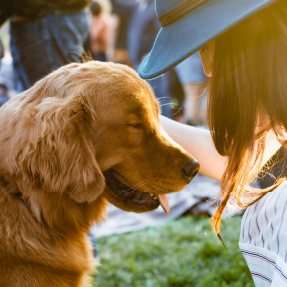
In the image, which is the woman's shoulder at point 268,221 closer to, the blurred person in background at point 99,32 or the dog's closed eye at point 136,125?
the dog's closed eye at point 136,125

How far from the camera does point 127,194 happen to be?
2148 millimetres

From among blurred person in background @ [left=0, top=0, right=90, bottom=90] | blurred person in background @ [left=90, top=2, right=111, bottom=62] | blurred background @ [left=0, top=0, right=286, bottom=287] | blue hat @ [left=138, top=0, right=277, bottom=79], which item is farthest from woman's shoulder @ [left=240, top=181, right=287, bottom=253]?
blurred person in background @ [left=90, top=2, right=111, bottom=62]

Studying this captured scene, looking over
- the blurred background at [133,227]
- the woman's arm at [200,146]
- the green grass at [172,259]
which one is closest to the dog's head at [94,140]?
the woman's arm at [200,146]

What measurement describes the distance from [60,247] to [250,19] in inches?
62.6

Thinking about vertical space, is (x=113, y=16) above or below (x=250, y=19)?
below

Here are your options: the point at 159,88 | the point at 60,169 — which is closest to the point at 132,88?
the point at 60,169

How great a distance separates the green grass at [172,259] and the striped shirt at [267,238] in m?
1.23

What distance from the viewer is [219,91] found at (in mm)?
1547

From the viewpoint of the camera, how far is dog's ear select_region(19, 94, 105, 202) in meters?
1.77

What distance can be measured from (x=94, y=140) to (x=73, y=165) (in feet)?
0.87

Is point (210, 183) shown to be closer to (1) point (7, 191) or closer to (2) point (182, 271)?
(2) point (182, 271)

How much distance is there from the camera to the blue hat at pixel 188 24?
115 cm

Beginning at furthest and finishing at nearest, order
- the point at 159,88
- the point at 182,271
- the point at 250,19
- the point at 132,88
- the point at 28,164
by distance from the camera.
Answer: the point at 159,88 → the point at 182,271 → the point at 132,88 → the point at 28,164 → the point at 250,19

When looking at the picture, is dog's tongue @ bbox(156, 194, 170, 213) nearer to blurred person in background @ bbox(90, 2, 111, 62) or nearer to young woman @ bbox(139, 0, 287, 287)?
young woman @ bbox(139, 0, 287, 287)
